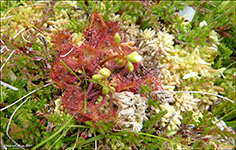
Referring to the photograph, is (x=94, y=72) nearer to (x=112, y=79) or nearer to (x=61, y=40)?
(x=112, y=79)

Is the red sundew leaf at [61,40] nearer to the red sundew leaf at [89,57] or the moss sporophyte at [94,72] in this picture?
the moss sporophyte at [94,72]

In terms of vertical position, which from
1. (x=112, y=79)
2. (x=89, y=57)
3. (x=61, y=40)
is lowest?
(x=112, y=79)

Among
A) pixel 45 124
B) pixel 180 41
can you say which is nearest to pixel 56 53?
pixel 45 124

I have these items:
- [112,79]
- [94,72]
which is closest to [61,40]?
[94,72]

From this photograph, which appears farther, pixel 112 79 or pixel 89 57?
pixel 112 79

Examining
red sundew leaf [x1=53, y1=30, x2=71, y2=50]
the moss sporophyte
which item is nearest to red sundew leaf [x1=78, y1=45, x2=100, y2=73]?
the moss sporophyte

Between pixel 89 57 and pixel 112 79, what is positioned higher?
pixel 89 57

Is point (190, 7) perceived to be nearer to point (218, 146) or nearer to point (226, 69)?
point (226, 69)
